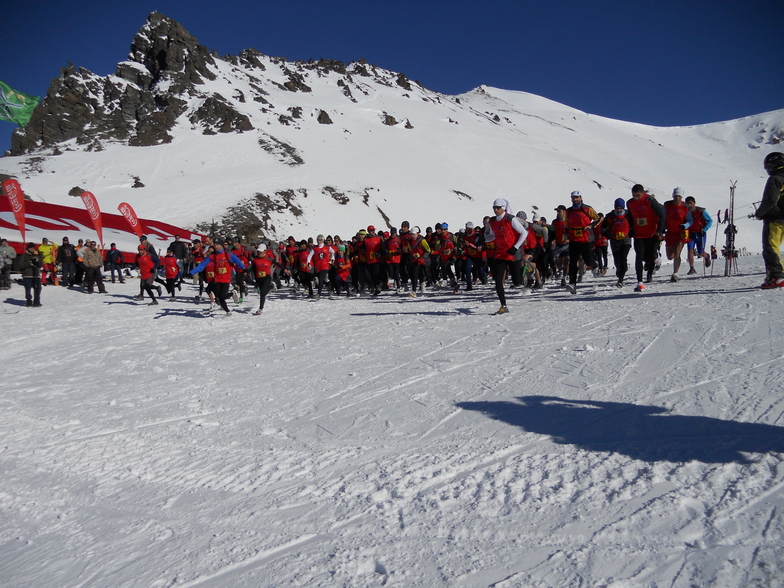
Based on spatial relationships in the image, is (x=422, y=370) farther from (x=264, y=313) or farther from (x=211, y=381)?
(x=264, y=313)

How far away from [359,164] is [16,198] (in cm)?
4708

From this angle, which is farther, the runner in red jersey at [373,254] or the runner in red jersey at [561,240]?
the runner in red jersey at [373,254]

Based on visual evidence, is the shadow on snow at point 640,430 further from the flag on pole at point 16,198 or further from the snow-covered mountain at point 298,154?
the snow-covered mountain at point 298,154

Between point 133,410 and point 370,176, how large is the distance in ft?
180

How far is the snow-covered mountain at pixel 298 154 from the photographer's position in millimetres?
46688

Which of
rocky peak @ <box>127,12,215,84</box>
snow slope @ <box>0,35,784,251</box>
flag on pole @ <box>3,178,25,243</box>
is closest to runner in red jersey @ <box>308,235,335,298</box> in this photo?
flag on pole @ <box>3,178,25,243</box>

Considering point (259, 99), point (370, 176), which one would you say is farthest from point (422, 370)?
point (259, 99)

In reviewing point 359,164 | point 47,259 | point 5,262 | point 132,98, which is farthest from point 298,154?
point 5,262

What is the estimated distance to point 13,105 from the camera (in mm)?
16734

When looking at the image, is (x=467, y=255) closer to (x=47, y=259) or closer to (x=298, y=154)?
(x=47, y=259)

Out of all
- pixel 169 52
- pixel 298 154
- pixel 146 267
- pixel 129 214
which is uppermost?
pixel 169 52

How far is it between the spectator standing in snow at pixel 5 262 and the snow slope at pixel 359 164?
414cm

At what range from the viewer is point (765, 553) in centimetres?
196

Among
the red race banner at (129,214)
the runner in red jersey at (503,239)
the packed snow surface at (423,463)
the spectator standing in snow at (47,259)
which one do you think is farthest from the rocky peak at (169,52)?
the packed snow surface at (423,463)
